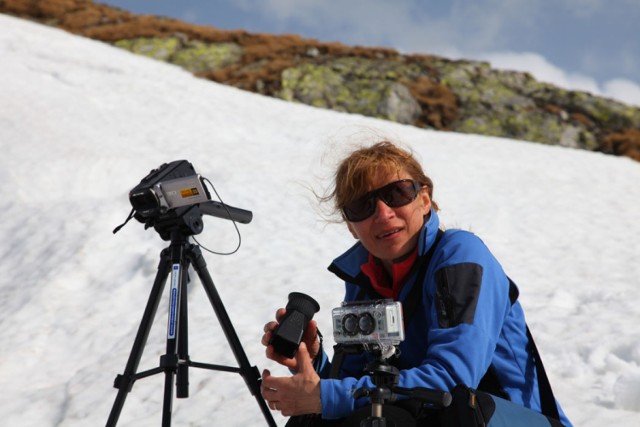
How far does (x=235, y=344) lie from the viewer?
3.41 metres

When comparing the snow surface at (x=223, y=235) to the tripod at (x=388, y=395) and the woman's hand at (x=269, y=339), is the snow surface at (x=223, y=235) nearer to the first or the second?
the woman's hand at (x=269, y=339)

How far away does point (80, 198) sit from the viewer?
9.80 meters

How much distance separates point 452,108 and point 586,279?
20.0 m

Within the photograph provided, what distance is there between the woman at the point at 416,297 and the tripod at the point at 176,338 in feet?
1.84

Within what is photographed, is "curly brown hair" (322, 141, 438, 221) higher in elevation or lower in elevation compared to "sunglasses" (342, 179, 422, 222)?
higher

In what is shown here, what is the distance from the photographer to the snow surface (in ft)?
17.4

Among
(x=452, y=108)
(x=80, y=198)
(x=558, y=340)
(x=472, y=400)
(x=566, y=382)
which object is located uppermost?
(x=452, y=108)

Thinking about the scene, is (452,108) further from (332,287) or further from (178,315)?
(178,315)

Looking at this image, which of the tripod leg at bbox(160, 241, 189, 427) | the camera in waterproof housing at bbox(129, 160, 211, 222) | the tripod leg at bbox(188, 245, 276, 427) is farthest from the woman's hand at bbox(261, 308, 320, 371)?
the camera in waterproof housing at bbox(129, 160, 211, 222)

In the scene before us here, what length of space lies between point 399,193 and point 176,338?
4.75 feet

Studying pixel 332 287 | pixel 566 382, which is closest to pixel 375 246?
pixel 566 382

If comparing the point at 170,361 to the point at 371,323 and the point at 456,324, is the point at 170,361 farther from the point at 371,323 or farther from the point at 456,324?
the point at 456,324

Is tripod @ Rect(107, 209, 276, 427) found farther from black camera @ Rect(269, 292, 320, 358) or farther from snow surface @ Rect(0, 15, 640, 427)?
black camera @ Rect(269, 292, 320, 358)

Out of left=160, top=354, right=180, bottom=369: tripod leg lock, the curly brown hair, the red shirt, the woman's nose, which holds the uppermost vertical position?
the curly brown hair
